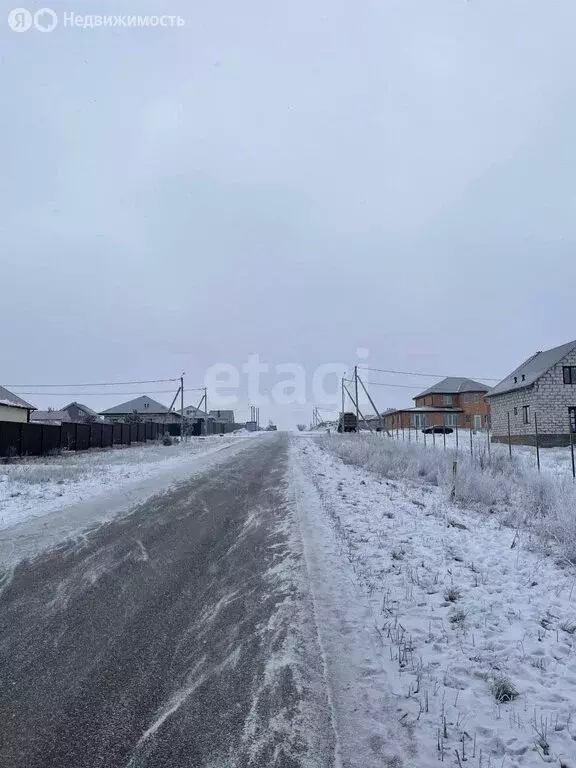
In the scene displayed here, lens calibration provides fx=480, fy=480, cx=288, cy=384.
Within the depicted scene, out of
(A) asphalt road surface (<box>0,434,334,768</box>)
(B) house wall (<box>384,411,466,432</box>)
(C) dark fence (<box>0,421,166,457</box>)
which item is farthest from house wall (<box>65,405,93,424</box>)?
(A) asphalt road surface (<box>0,434,334,768</box>)

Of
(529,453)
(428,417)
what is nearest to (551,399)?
(529,453)

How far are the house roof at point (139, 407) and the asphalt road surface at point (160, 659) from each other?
7602 centimetres

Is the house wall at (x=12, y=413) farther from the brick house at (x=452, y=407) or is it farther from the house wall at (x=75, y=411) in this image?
the house wall at (x=75, y=411)

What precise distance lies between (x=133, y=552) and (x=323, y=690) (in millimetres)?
4014

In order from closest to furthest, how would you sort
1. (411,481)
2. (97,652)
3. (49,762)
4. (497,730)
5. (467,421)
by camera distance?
(49,762)
(497,730)
(97,652)
(411,481)
(467,421)

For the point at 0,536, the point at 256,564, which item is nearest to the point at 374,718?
the point at 256,564

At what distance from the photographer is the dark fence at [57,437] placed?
883 inches

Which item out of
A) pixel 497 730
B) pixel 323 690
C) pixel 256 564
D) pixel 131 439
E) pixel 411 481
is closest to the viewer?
pixel 497 730

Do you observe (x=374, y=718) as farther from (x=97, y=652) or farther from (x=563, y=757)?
(x=97, y=652)

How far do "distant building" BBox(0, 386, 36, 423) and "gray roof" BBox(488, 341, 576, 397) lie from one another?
35.1 metres

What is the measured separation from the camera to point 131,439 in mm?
38312

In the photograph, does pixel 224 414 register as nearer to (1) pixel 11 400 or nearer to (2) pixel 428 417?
(2) pixel 428 417

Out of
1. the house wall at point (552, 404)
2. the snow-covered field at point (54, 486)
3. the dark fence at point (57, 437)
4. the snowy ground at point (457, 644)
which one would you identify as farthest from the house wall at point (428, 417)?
the snowy ground at point (457, 644)

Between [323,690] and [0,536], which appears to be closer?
[323,690]
